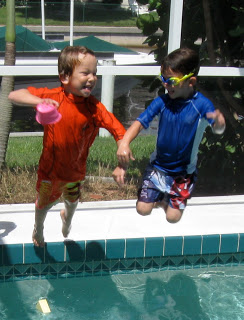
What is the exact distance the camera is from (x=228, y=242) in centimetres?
488

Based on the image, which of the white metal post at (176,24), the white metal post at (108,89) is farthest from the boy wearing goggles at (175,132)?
the white metal post at (108,89)

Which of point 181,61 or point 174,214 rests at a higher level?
point 181,61

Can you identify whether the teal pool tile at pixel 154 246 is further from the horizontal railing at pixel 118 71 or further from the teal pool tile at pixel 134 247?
the horizontal railing at pixel 118 71

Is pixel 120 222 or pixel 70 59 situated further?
pixel 120 222

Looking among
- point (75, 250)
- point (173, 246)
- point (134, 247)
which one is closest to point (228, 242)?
point (173, 246)

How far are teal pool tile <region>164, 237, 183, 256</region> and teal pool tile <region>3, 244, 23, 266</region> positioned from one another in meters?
1.16

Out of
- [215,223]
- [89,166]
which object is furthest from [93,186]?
[215,223]

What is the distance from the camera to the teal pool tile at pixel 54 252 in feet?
14.9

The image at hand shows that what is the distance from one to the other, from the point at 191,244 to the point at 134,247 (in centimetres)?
48

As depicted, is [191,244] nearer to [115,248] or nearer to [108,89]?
[115,248]

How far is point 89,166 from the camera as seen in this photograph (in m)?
6.09

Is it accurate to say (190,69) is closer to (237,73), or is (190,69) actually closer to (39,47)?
(237,73)

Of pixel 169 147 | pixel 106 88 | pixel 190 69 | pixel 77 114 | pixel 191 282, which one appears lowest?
pixel 191 282

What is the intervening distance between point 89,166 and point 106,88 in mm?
1113
